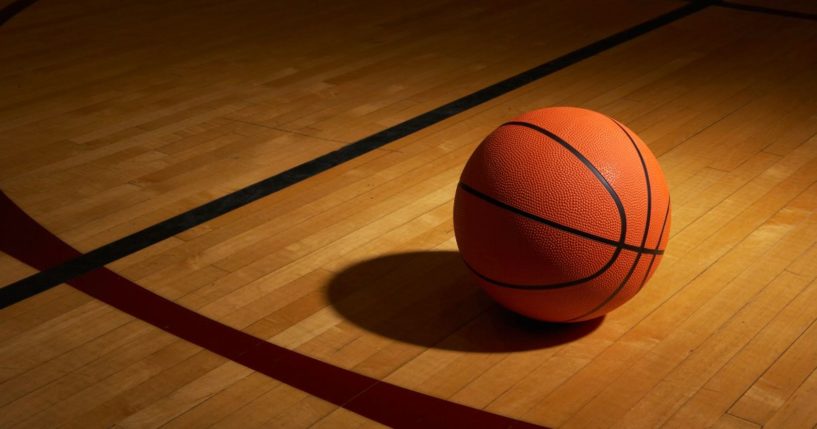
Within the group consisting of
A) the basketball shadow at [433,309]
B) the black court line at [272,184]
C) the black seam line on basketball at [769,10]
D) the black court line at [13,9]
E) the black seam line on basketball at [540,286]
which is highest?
the black court line at [13,9]

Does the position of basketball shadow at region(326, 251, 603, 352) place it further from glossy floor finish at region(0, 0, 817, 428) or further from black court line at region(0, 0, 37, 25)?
black court line at region(0, 0, 37, 25)

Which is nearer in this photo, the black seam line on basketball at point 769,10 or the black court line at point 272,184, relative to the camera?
the black court line at point 272,184

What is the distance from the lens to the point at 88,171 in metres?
4.41

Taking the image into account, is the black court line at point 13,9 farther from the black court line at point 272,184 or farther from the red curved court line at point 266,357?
the red curved court line at point 266,357

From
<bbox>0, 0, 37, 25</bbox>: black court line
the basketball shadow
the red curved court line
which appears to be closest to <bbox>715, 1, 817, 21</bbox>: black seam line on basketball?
the basketball shadow

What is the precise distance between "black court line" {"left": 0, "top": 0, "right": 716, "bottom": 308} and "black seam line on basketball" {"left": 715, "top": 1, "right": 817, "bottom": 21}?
37.8 inches

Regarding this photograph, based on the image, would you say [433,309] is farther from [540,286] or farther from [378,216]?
[378,216]

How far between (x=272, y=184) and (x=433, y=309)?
4.08 feet

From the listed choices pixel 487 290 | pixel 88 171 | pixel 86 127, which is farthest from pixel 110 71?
pixel 487 290

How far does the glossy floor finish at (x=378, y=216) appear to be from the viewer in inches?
110

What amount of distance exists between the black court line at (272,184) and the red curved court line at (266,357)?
9cm

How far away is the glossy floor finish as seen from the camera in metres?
2.80

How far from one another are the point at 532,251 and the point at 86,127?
2.93 meters

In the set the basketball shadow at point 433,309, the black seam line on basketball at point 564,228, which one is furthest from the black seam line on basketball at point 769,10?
the black seam line on basketball at point 564,228
